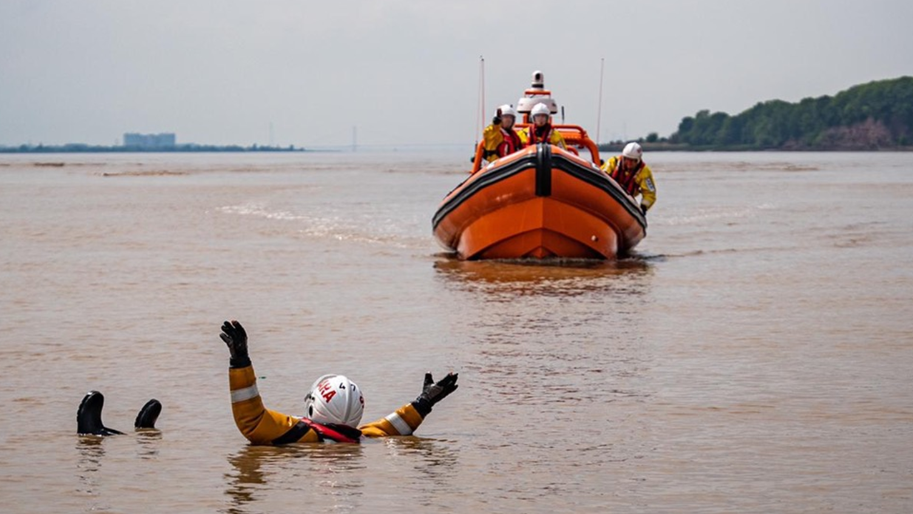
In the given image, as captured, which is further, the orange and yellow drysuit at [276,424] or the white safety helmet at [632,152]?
the white safety helmet at [632,152]

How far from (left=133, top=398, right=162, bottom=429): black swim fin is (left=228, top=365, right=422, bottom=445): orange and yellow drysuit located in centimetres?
62

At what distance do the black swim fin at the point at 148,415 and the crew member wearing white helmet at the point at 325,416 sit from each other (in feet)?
2.27

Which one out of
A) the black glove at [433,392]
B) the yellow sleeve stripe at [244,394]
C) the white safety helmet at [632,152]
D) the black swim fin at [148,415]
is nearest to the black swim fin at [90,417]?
the black swim fin at [148,415]

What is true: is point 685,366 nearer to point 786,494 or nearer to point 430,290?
point 786,494

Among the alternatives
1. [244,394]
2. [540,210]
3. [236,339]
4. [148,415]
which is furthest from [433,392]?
[540,210]

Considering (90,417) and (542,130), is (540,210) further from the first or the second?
(90,417)

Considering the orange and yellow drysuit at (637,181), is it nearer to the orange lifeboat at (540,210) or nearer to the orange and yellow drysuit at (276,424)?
the orange lifeboat at (540,210)

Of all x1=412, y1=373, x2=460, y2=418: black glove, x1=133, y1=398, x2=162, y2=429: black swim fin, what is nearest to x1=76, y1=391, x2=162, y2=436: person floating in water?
x1=133, y1=398, x2=162, y2=429: black swim fin

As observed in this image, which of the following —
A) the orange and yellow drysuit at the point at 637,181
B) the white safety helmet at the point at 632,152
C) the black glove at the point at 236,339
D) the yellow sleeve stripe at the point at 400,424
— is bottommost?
the yellow sleeve stripe at the point at 400,424

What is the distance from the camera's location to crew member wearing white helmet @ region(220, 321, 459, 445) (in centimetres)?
670

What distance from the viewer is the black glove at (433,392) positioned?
6951 millimetres

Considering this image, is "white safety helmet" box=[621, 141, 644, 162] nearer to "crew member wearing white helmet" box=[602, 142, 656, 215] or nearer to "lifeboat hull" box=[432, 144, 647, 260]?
"crew member wearing white helmet" box=[602, 142, 656, 215]

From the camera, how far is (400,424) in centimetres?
715

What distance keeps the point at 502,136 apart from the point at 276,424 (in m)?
10.6
